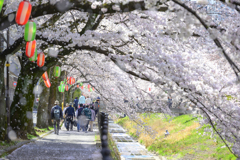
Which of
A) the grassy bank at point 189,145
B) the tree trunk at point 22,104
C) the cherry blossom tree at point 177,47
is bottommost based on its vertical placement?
the grassy bank at point 189,145

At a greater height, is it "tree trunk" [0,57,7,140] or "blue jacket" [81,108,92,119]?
"tree trunk" [0,57,7,140]

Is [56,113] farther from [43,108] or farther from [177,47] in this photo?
[177,47]

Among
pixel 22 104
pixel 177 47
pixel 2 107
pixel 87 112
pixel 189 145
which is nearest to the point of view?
pixel 177 47

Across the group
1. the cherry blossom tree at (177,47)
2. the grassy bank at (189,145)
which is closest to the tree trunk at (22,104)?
the cherry blossom tree at (177,47)

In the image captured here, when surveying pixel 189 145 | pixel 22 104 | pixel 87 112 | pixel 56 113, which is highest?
pixel 22 104

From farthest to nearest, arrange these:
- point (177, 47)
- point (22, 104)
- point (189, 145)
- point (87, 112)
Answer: point (87, 112) → point (189, 145) → point (22, 104) → point (177, 47)

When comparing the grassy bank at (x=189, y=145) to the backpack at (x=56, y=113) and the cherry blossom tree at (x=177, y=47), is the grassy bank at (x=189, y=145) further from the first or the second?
the backpack at (x=56, y=113)

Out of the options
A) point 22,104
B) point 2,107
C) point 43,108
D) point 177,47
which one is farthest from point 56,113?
point 177,47

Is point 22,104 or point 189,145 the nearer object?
point 22,104

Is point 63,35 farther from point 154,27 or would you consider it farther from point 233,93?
point 233,93

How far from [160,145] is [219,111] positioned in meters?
12.8

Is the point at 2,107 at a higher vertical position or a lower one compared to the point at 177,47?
lower

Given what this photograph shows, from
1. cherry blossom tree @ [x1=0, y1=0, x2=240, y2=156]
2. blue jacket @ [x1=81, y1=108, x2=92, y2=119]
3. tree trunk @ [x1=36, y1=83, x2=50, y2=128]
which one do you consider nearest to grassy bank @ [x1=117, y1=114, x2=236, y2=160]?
blue jacket @ [x1=81, y1=108, x2=92, y2=119]

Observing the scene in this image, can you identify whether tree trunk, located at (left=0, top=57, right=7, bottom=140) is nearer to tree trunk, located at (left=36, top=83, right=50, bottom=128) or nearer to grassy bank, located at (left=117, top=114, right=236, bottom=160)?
grassy bank, located at (left=117, top=114, right=236, bottom=160)
